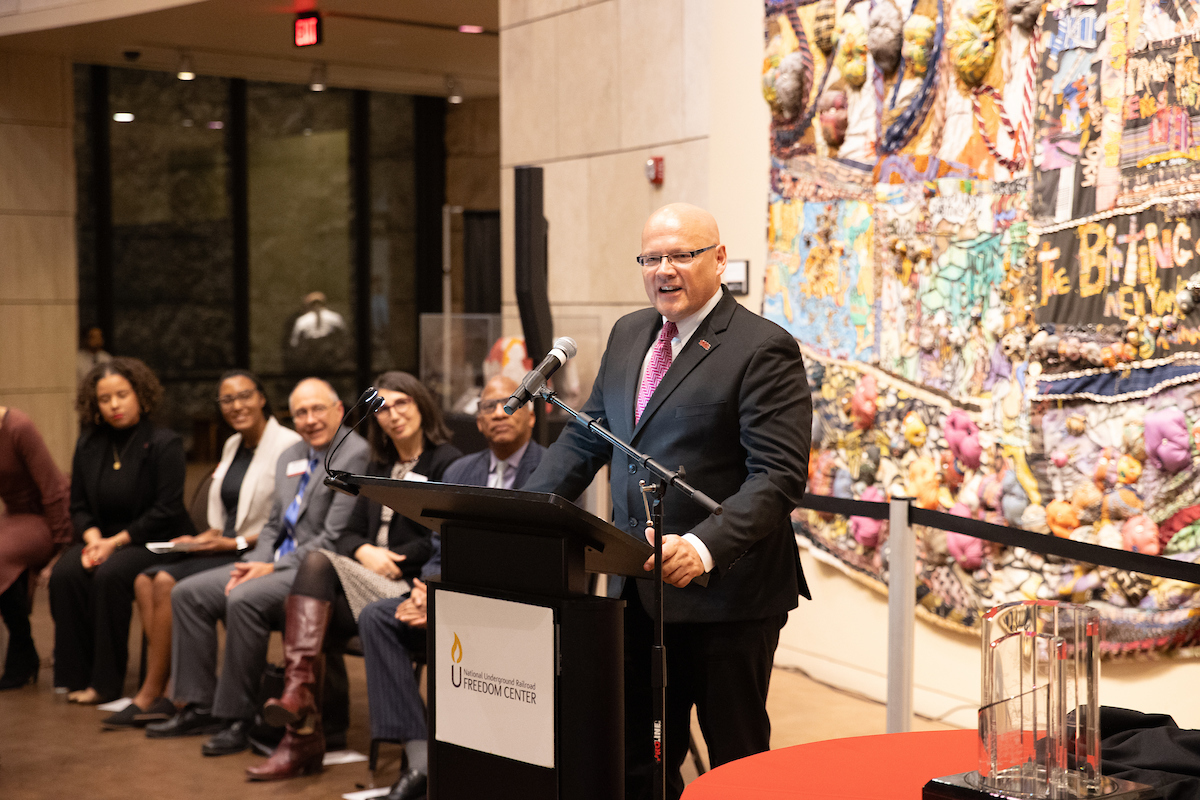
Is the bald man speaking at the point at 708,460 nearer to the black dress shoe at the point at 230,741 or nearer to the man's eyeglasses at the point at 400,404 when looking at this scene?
the man's eyeglasses at the point at 400,404

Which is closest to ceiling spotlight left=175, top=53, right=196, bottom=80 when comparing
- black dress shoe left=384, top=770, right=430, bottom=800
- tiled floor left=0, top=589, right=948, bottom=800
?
tiled floor left=0, top=589, right=948, bottom=800

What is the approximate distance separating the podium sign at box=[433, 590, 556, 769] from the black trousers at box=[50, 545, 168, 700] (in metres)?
3.14

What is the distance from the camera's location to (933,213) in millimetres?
4660

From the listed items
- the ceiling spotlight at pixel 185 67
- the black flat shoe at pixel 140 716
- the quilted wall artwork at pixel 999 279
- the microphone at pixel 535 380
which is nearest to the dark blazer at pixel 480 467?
the quilted wall artwork at pixel 999 279

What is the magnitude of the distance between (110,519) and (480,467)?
6.87 feet

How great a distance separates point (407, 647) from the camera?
163 inches

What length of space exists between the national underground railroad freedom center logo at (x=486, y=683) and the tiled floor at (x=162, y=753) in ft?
5.84

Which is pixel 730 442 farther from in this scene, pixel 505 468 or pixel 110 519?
pixel 110 519

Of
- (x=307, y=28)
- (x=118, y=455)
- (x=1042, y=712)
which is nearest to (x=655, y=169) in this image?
(x=118, y=455)

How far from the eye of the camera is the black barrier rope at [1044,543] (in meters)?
2.72

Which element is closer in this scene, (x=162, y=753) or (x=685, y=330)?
(x=685, y=330)

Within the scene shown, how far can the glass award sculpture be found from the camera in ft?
5.41

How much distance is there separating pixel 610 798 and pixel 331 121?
1181 centimetres

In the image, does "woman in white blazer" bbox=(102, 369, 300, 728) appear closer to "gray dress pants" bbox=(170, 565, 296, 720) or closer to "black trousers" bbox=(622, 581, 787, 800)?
"gray dress pants" bbox=(170, 565, 296, 720)
